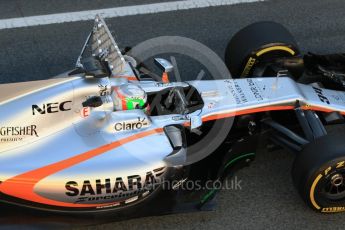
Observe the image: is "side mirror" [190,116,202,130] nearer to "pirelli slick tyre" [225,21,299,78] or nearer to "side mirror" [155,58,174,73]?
"side mirror" [155,58,174,73]

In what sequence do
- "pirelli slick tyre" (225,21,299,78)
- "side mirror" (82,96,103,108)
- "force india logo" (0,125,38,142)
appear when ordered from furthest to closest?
"pirelli slick tyre" (225,21,299,78), "side mirror" (82,96,103,108), "force india logo" (0,125,38,142)

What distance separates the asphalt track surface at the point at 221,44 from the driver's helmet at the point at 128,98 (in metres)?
0.79

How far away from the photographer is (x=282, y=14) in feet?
20.2

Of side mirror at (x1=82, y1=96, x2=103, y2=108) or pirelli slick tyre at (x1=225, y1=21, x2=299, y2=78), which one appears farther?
pirelli slick tyre at (x1=225, y1=21, x2=299, y2=78)

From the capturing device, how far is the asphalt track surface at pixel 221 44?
3.74 m

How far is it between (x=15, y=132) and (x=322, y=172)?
1919 mm

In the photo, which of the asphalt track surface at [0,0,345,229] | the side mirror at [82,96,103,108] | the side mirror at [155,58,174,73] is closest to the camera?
the side mirror at [82,96,103,108]

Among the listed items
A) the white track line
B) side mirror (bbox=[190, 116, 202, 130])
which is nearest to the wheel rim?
side mirror (bbox=[190, 116, 202, 130])

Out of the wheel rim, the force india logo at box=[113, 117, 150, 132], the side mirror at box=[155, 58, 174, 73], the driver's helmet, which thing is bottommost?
the wheel rim

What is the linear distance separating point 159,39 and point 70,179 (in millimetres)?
2648

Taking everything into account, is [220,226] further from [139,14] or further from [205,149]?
[139,14]

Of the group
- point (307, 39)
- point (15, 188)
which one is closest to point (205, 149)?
point (15, 188)

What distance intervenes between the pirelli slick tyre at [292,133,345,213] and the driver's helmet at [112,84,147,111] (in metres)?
1.08

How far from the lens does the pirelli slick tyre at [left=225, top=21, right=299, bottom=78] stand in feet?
14.3
